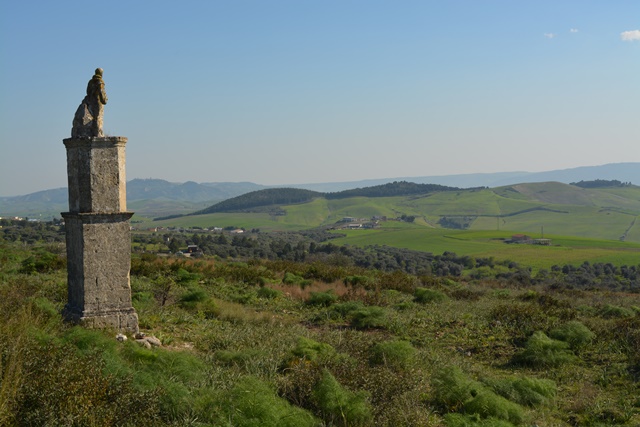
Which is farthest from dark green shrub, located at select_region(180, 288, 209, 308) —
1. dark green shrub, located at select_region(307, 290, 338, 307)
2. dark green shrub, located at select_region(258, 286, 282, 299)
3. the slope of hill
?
the slope of hill

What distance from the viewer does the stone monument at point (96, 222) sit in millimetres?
8930

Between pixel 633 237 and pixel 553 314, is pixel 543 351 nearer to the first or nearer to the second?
pixel 553 314

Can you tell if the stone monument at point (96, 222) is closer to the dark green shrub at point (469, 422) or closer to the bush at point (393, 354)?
the bush at point (393, 354)

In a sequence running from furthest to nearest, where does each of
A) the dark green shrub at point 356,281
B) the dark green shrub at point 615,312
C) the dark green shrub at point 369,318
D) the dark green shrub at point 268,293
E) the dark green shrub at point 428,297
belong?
the dark green shrub at point 356,281, the dark green shrub at point 428,297, the dark green shrub at point 268,293, the dark green shrub at point 615,312, the dark green shrub at point 369,318

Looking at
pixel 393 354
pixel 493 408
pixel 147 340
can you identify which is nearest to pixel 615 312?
pixel 393 354

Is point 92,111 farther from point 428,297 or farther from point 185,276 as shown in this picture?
point 428,297

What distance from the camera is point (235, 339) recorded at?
956cm

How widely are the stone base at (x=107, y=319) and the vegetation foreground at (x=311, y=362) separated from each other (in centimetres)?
31

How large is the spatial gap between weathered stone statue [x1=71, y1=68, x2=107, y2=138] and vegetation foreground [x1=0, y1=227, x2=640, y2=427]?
3.18 m

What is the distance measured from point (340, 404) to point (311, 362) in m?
1.59

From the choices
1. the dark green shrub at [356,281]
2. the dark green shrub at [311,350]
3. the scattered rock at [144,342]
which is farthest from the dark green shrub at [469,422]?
the dark green shrub at [356,281]

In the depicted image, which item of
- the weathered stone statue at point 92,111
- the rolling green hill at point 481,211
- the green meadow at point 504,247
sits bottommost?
the green meadow at point 504,247

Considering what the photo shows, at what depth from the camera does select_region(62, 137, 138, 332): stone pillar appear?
352 inches

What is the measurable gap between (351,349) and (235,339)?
2.25m
